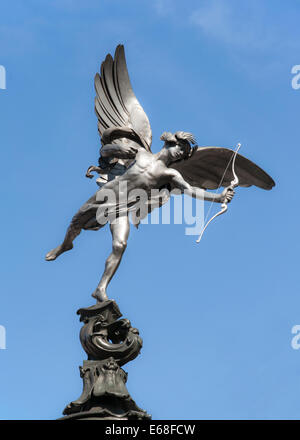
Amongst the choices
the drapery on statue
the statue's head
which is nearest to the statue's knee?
the drapery on statue

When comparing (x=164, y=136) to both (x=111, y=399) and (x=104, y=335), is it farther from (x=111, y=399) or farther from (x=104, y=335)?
(x=111, y=399)

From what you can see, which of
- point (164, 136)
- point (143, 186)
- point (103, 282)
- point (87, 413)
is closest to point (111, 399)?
point (87, 413)

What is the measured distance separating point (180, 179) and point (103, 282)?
2267mm

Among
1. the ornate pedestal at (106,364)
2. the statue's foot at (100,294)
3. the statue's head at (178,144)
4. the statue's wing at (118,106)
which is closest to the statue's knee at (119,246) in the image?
the statue's foot at (100,294)

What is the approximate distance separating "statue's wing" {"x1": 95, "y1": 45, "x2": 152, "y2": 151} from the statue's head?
61 cm

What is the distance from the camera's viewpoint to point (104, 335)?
1478 cm

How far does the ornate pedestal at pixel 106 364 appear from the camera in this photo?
46.0 ft

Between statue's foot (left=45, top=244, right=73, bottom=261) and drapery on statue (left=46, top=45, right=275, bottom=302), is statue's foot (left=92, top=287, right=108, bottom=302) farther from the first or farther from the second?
statue's foot (left=45, top=244, right=73, bottom=261)

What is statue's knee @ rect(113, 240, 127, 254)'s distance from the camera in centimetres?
1562

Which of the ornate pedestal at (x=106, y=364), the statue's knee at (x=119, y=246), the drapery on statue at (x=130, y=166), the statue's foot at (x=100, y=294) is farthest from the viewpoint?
the drapery on statue at (x=130, y=166)

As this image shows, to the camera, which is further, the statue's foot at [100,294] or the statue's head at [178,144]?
the statue's head at [178,144]

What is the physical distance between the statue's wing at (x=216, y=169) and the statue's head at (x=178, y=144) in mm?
281

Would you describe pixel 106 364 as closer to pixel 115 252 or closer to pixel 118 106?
pixel 115 252

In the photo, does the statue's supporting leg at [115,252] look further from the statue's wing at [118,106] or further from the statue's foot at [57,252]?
the statue's wing at [118,106]
